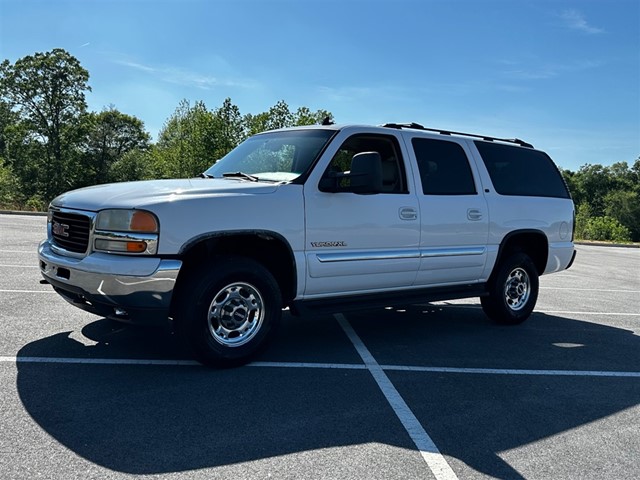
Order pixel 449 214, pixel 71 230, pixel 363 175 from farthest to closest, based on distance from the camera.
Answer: pixel 449 214
pixel 363 175
pixel 71 230

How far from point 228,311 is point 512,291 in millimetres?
3937

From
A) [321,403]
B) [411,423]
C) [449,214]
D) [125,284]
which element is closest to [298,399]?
[321,403]

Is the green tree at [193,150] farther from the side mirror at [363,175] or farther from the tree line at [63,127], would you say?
the side mirror at [363,175]

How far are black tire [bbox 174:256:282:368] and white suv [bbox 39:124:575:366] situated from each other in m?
0.01

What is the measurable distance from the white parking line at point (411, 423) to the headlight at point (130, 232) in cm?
206

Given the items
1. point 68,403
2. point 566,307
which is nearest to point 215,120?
point 566,307

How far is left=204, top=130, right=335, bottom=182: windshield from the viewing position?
4.96m

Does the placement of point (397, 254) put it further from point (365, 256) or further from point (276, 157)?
point (276, 157)

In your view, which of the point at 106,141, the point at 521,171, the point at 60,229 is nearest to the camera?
the point at 60,229

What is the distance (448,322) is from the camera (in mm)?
6797

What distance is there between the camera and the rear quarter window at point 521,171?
21.4ft

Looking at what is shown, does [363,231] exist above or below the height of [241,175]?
below

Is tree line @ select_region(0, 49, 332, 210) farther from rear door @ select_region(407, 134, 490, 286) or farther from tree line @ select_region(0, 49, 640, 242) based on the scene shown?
rear door @ select_region(407, 134, 490, 286)

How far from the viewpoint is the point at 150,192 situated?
4242mm
